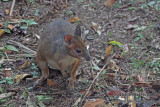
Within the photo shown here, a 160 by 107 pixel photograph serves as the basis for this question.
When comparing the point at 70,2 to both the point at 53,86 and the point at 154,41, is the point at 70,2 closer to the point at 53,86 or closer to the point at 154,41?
the point at 154,41

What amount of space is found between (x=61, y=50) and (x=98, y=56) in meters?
1.08

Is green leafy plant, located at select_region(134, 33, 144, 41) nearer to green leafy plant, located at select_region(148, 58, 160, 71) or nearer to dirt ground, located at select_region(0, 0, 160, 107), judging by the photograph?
dirt ground, located at select_region(0, 0, 160, 107)

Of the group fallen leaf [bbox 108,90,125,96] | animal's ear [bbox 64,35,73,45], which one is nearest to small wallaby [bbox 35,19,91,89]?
animal's ear [bbox 64,35,73,45]

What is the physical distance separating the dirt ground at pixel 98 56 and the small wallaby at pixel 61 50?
0.25m

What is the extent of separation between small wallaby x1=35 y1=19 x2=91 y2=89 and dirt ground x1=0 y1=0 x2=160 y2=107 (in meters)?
0.25

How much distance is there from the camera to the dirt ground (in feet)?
12.0

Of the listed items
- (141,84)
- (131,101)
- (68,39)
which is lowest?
(131,101)

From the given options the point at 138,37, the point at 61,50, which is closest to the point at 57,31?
the point at 61,50

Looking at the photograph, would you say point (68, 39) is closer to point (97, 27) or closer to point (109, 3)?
point (97, 27)

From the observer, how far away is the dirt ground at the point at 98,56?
3.66m

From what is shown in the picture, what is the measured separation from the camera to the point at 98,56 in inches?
180

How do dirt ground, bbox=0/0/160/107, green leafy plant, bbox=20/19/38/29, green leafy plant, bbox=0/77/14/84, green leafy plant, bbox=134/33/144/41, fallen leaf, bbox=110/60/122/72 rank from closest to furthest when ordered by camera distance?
dirt ground, bbox=0/0/160/107 → green leafy plant, bbox=0/77/14/84 → fallen leaf, bbox=110/60/122/72 → green leafy plant, bbox=134/33/144/41 → green leafy plant, bbox=20/19/38/29

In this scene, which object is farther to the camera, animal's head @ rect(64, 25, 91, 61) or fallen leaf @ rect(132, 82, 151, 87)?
fallen leaf @ rect(132, 82, 151, 87)

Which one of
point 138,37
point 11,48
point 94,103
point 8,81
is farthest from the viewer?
point 138,37
